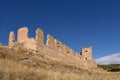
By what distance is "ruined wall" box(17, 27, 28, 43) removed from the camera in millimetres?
33894

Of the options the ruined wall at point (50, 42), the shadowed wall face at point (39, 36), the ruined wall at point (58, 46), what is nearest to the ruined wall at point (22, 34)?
the shadowed wall face at point (39, 36)

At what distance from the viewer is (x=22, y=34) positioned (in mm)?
34375

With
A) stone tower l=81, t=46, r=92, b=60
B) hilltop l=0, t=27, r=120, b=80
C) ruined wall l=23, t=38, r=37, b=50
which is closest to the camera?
hilltop l=0, t=27, r=120, b=80

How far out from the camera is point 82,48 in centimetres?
5631

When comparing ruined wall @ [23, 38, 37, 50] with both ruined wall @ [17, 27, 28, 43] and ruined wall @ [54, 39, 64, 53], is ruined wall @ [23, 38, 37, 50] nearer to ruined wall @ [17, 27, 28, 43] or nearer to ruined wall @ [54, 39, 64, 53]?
ruined wall @ [17, 27, 28, 43]

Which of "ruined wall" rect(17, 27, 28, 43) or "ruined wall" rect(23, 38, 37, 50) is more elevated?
"ruined wall" rect(17, 27, 28, 43)

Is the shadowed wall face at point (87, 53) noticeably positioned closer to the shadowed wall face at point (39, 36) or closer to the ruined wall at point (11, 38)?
the shadowed wall face at point (39, 36)

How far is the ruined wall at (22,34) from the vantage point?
111ft

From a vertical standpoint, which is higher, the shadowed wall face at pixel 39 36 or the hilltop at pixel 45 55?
the shadowed wall face at pixel 39 36

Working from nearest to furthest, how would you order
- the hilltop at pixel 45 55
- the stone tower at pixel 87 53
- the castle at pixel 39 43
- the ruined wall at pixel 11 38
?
the hilltop at pixel 45 55, the castle at pixel 39 43, the ruined wall at pixel 11 38, the stone tower at pixel 87 53

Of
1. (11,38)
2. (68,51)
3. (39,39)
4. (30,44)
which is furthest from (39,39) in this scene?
(68,51)

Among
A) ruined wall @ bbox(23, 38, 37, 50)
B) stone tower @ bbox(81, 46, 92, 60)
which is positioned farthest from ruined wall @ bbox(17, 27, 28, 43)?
stone tower @ bbox(81, 46, 92, 60)

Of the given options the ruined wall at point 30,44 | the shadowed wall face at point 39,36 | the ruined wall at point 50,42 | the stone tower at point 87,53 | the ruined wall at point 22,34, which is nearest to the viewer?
the ruined wall at point 30,44

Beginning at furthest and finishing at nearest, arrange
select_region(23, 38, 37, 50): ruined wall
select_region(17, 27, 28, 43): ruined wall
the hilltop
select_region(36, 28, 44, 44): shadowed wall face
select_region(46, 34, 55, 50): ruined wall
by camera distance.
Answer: select_region(46, 34, 55, 50): ruined wall < select_region(17, 27, 28, 43): ruined wall < select_region(36, 28, 44, 44): shadowed wall face < select_region(23, 38, 37, 50): ruined wall < the hilltop
